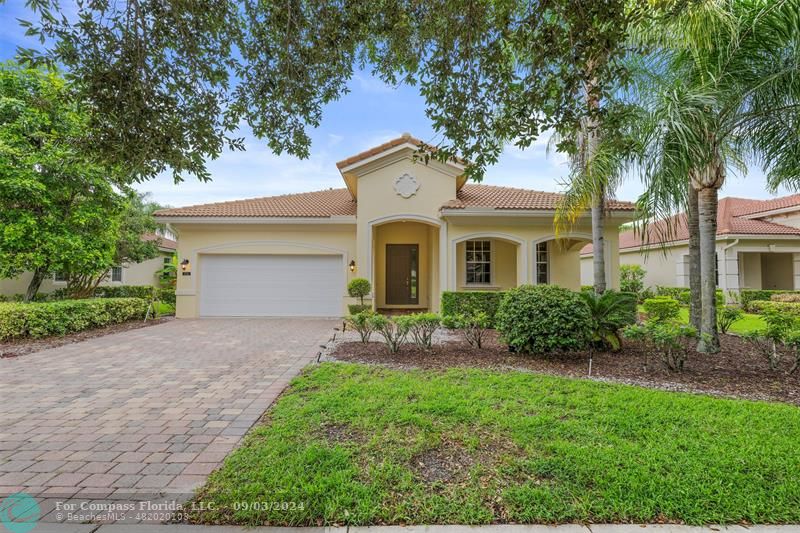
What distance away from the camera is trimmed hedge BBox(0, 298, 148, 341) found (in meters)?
9.00

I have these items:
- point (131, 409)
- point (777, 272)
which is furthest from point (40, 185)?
point (777, 272)

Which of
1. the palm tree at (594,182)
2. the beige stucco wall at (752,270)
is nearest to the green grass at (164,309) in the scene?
the palm tree at (594,182)

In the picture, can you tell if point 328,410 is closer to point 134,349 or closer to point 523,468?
point 523,468

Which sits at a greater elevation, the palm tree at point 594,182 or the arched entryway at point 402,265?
the palm tree at point 594,182

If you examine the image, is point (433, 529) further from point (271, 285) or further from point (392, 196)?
point (271, 285)

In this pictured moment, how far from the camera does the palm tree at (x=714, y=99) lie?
5.59 m

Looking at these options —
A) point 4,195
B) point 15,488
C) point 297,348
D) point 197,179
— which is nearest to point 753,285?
point 297,348

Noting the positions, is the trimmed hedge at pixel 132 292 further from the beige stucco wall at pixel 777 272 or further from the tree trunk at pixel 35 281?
the beige stucco wall at pixel 777 272

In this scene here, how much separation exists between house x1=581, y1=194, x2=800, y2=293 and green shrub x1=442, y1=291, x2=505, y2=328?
8.78 meters

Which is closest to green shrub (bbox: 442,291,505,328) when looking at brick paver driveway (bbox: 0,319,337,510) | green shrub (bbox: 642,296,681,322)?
brick paver driveway (bbox: 0,319,337,510)

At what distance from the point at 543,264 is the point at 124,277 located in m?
22.1

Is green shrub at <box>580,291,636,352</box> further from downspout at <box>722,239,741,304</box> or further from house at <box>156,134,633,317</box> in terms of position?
downspout at <box>722,239,741,304</box>

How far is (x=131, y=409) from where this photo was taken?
4.53m

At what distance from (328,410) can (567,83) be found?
4631 mm
